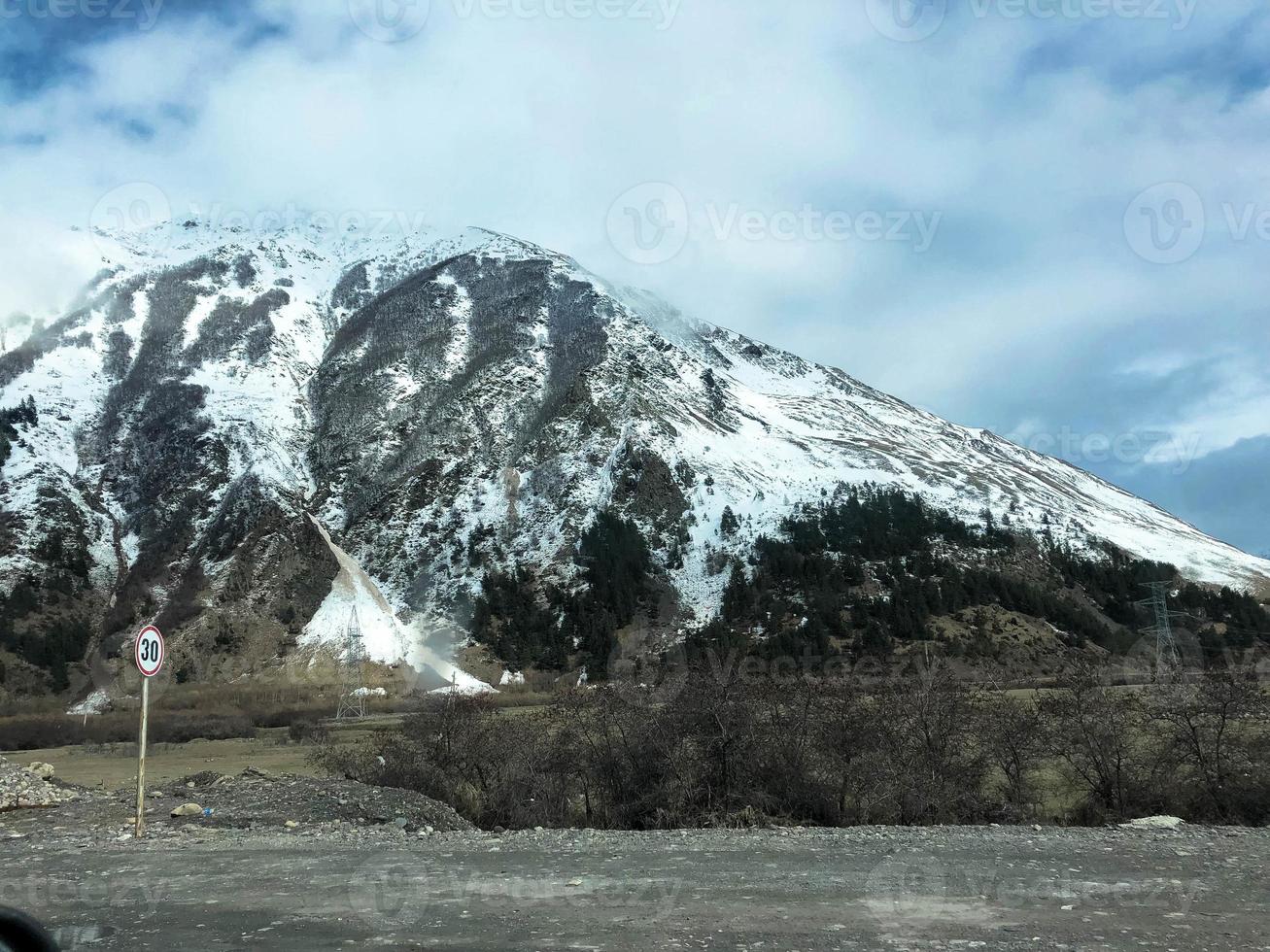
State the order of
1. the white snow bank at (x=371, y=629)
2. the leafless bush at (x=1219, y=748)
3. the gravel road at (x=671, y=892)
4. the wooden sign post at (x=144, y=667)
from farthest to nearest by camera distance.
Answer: the white snow bank at (x=371, y=629), the leafless bush at (x=1219, y=748), the wooden sign post at (x=144, y=667), the gravel road at (x=671, y=892)

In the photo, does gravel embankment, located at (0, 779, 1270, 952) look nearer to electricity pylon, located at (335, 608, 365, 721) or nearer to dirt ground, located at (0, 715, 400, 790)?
dirt ground, located at (0, 715, 400, 790)

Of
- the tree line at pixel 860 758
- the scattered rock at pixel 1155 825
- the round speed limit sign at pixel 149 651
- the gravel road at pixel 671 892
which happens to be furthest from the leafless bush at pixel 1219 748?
the round speed limit sign at pixel 149 651

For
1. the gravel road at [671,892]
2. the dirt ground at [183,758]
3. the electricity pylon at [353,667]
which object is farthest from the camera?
the electricity pylon at [353,667]

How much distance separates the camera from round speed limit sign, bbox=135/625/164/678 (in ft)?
47.7

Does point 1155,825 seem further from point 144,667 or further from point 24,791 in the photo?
point 24,791

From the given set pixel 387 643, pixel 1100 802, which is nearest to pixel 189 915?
pixel 1100 802

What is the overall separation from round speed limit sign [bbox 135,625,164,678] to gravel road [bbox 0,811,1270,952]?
9.74 feet

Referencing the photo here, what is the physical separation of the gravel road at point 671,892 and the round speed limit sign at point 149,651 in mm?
2969

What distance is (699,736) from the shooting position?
20.9 metres

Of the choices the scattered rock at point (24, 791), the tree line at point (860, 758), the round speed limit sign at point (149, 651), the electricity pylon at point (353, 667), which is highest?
the round speed limit sign at point (149, 651)

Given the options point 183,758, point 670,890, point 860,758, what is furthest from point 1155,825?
point 183,758

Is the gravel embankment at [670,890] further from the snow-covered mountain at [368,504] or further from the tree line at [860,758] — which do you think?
the snow-covered mountain at [368,504]

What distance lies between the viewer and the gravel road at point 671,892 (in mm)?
7434

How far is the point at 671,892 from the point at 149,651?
35.8 ft
